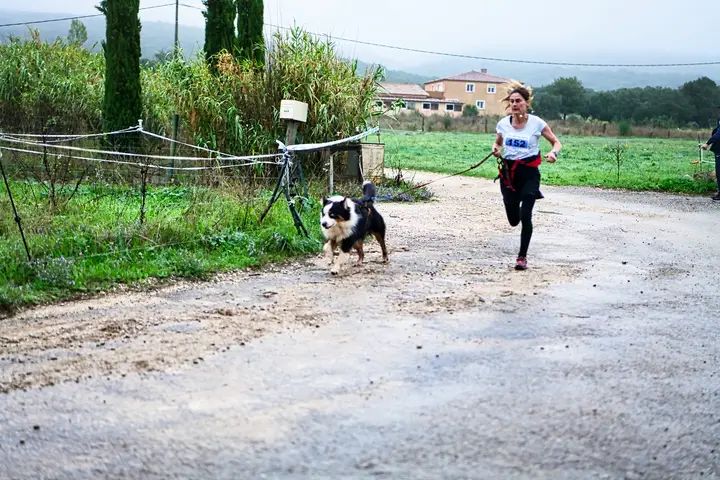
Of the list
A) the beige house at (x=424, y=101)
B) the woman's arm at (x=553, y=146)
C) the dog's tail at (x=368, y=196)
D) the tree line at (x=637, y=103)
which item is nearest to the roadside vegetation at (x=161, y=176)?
the dog's tail at (x=368, y=196)

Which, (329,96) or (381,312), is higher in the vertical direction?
(329,96)

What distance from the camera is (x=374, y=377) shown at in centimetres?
548

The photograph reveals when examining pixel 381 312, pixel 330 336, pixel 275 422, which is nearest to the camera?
pixel 275 422

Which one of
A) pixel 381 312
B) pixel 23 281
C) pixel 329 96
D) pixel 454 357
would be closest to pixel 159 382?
pixel 454 357

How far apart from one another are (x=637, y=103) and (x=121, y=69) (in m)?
91.5

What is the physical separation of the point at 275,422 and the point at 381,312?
2911 millimetres

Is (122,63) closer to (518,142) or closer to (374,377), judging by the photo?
(518,142)

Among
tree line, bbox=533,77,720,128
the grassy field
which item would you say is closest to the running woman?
the grassy field

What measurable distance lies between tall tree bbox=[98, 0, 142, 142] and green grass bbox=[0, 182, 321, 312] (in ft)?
21.8

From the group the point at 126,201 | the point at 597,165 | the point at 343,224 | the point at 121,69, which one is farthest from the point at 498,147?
the point at 597,165

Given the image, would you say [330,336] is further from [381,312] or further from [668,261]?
[668,261]

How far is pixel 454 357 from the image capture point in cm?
600

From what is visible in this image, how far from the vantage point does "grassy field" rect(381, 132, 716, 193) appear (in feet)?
76.6

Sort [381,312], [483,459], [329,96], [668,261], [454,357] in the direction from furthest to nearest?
1. [329,96]
2. [668,261]
3. [381,312]
4. [454,357]
5. [483,459]
